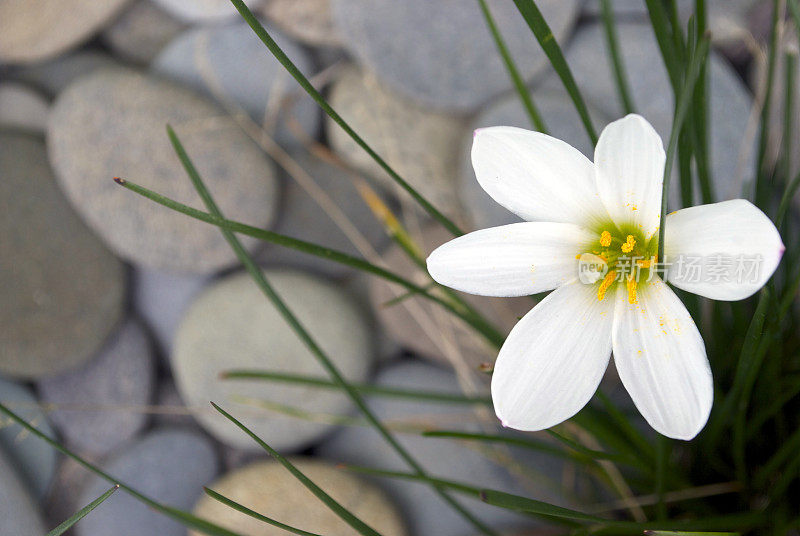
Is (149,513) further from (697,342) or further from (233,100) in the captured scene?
(697,342)

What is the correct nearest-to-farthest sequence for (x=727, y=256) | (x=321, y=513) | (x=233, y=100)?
(x=727, y=256)
(x=321, y=513)
(x=233, y=100)

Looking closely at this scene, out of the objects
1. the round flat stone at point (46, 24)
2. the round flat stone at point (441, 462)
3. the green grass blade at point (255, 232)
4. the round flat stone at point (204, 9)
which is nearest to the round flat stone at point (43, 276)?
the round flat stone at point (46, 24)

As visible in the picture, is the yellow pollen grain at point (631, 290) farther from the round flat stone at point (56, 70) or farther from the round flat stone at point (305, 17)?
the round flat stone at point (56, 70)

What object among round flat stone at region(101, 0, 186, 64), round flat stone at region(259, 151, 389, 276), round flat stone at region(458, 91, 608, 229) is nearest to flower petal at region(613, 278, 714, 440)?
round flat stone at region(458, 91, 608, 229)

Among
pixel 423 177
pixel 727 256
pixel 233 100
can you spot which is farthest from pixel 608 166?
pixel 233 100

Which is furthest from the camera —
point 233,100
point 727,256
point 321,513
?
point 233,100

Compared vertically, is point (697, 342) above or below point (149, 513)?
above

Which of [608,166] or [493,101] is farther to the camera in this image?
[493,101]
